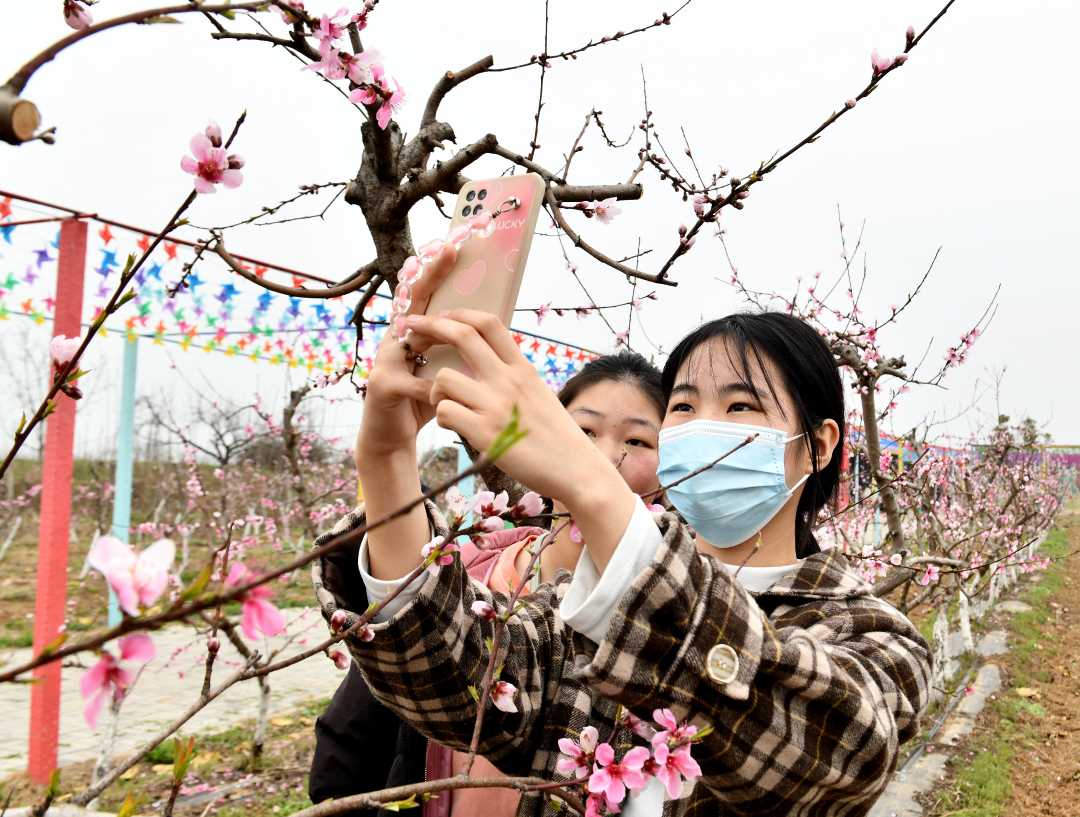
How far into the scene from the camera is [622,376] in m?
2.10

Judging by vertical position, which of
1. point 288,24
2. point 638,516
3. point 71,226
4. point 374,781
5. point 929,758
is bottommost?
point 929,758

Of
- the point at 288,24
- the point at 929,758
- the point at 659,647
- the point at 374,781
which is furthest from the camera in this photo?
the point at 929,758

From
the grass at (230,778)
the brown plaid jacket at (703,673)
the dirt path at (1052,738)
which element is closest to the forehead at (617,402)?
the brown plaid jacket at (703,673)

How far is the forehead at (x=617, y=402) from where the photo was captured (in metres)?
2.00

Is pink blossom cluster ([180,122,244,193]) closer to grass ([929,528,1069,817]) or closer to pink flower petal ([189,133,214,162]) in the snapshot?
pink flower petal ([189,133,214,162])

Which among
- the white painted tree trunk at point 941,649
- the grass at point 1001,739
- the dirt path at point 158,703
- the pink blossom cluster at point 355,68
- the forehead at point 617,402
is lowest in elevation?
the grass at point 1001,739

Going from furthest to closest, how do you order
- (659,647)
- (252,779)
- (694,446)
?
1. (252,779)
2. (694,446)
3. (659,647)

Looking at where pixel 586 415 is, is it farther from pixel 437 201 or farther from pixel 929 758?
pixel 929 758

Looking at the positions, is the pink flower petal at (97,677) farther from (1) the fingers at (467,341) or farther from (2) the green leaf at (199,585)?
(1) the fingers at (467,341)

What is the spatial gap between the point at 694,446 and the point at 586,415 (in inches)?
19.8

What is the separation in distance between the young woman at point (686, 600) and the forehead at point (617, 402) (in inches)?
9.2

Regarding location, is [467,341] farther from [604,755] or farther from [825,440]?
[825,440]

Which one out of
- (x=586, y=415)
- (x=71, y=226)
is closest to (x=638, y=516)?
(x=586, y=415)

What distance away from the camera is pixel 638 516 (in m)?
0.92
